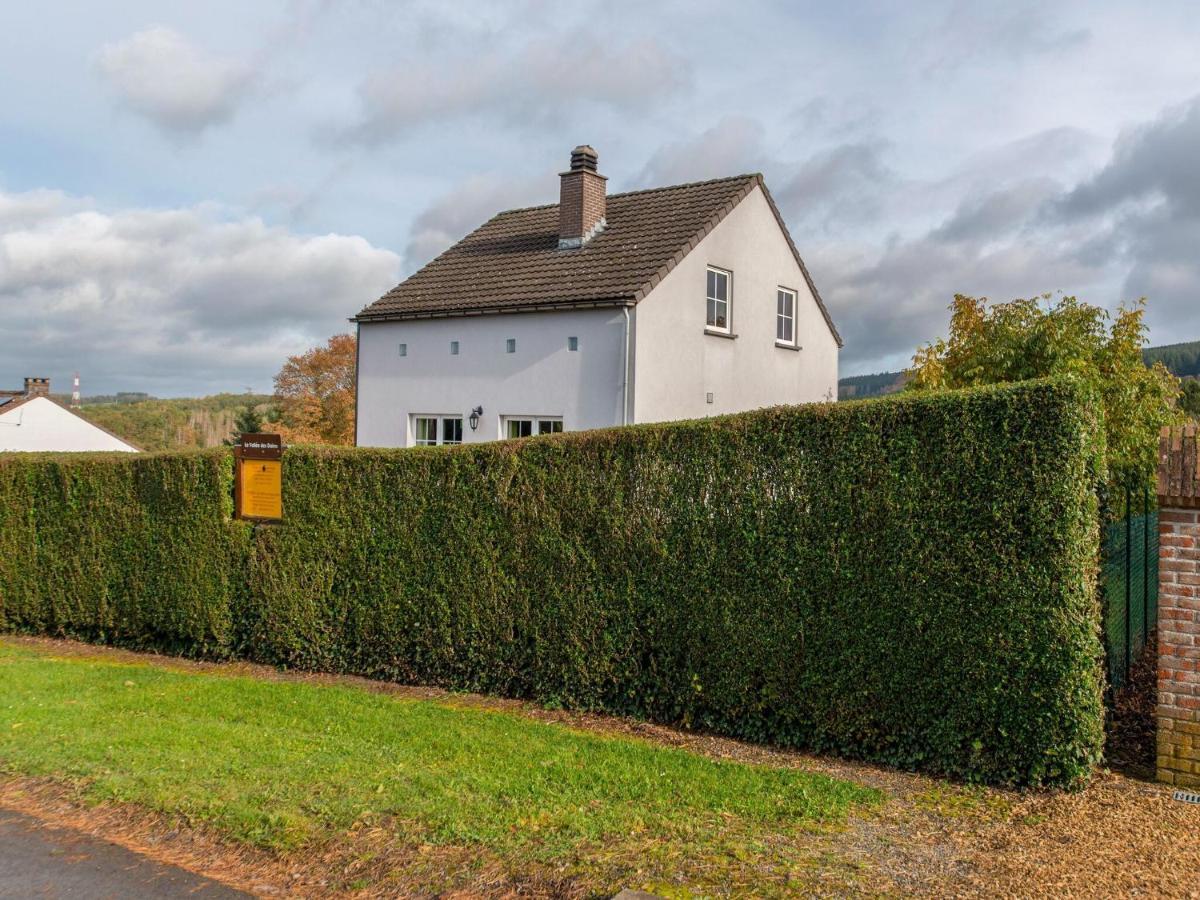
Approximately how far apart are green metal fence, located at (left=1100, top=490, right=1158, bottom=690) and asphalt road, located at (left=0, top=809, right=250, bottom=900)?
6610mm

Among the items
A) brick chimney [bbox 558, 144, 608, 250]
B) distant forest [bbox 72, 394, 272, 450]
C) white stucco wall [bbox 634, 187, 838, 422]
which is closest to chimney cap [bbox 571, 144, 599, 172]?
brick chimney [bbox 558, 144, 608, 250]

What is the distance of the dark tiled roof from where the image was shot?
19312 millimetres

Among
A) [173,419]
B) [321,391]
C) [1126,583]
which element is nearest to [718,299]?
[1126,583]

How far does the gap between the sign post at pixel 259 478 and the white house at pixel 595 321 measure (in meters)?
8.51

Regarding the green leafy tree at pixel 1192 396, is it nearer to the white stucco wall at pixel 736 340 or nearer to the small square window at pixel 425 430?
the white stucco wall at pixel 736 340

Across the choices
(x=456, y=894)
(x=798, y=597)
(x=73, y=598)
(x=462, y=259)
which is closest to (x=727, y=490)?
(x=798, y=597)

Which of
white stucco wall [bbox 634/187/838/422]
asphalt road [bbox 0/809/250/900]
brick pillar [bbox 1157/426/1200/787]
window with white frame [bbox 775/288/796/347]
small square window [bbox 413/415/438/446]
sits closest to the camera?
asphalt road [bbox 0/809/250/900]

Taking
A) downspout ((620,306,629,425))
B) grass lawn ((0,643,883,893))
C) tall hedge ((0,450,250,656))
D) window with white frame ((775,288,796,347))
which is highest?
window with white frame ((775,288,796,347))

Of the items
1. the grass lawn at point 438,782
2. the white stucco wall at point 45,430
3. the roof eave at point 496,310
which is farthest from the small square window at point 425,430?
the white stucco wall at point 45,430

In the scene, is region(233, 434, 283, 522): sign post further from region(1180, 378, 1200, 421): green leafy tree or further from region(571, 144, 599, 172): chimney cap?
region(1180, 378, 1200, 421): green leafy tree

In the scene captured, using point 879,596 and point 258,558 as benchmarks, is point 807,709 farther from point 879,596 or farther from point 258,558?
point 258,558

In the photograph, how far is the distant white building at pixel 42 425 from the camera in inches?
1794

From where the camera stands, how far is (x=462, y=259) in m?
23.4

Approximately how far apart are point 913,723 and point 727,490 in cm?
243
